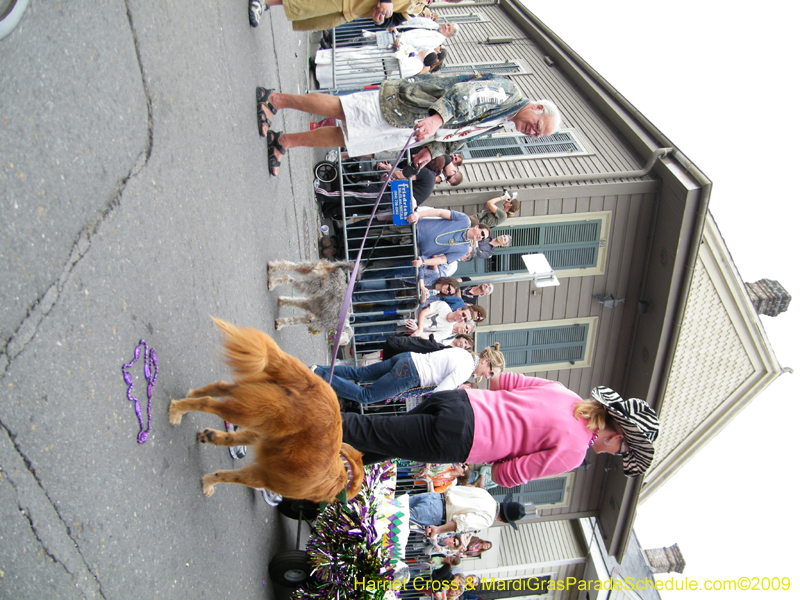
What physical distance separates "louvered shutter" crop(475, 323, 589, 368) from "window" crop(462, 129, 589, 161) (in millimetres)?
3148

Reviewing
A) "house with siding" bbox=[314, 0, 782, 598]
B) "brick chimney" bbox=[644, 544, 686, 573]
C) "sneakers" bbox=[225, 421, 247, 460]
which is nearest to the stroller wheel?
"house with siding" bbox=[314, 0, 782, 598]

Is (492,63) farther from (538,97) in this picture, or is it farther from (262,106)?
(262,106)

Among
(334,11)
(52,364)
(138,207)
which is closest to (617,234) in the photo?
(334,11)

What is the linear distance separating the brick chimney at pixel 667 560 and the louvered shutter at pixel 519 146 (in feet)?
32.2

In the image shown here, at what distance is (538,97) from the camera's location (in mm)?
10266

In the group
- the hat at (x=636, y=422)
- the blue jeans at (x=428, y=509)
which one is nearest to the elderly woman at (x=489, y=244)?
the blue jeans at (x=428, y=509)

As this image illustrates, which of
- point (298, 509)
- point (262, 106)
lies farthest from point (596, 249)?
point (298, 509)

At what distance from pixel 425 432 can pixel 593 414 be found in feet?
3.73

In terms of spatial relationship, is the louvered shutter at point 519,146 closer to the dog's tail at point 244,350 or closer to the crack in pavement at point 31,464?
the dog's tail at point 244,350

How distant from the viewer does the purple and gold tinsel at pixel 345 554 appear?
4.10 metres

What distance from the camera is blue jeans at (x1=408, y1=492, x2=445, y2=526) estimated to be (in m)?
6.55

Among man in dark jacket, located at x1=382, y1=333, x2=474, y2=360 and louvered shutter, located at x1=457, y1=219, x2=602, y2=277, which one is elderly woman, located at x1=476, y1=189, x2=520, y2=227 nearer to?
louvered shutter, located at x1=457, y1=219, x2=602, y2=277

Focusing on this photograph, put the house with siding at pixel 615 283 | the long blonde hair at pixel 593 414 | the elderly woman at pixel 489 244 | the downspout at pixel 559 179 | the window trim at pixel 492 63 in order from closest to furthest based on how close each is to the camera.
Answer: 1. the long blonde hair at pixel 593 414
2. the elderly woman at pixel 489 244
3. the house with siding at pixel 615 283
4. the downspout at pixel 559 179
5. the window trim at pixel 492 63

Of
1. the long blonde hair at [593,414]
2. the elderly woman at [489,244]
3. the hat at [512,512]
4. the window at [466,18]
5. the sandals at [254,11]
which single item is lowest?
the hat at [512,512]
